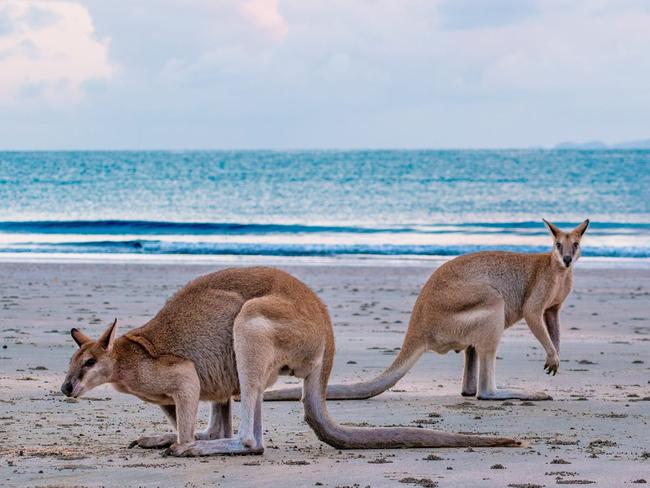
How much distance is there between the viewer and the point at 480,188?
48.8 metres

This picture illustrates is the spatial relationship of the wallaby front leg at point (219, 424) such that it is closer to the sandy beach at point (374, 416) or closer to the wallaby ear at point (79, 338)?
the sandy beach at point (374, 416)

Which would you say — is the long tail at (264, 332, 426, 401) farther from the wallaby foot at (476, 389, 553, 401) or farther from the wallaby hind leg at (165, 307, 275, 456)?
the wallaby hind leg at (165, 307, 275, 456)

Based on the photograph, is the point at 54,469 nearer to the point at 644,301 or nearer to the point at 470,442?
the point at 470,442

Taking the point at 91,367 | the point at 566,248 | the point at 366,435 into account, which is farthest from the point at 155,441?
the point at 566,248

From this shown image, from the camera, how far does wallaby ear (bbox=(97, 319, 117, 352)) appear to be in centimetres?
461

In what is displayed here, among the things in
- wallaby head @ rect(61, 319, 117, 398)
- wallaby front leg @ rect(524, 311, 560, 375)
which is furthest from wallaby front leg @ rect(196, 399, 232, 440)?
wallaby front leg @ rect(524, 311, 560, 375)

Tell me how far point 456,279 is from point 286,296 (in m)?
2.25

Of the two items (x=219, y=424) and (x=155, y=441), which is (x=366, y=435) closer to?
(x=219, y=424)

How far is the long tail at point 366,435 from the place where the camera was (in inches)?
194

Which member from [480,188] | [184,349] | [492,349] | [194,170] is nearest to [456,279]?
[492,349]

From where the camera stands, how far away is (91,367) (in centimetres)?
466

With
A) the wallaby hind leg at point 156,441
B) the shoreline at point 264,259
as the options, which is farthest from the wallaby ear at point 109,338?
the shoreline at point 264,259

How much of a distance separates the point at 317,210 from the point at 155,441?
104 feet

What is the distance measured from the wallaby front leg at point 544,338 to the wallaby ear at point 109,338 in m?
3.15
